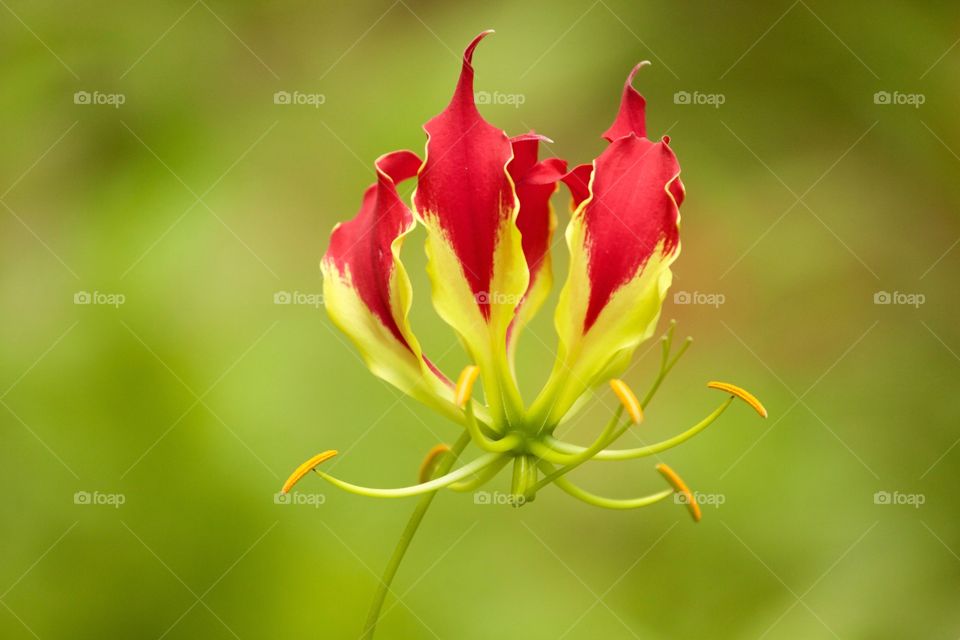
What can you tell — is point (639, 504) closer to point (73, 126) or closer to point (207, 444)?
point (207, 444)

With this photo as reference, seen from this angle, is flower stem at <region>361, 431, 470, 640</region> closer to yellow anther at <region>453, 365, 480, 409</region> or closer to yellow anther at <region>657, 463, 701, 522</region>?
yellow anther at <region>453, 365, 480, 409</region>

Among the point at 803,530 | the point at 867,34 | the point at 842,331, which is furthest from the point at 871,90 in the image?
the point at 803,530

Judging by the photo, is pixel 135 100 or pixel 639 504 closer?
pixel 639 504

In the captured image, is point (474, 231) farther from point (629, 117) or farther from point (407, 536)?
point (407, 536)

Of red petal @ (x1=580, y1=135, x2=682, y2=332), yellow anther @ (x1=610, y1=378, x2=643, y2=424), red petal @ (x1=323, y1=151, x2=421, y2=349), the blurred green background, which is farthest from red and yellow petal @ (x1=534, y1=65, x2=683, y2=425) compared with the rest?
the blurred green background

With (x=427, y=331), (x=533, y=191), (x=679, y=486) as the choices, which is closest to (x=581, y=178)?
(x=533, y=191)

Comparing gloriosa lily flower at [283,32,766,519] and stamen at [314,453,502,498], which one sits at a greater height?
gloriosa lily flower at [283,32,766,519]
